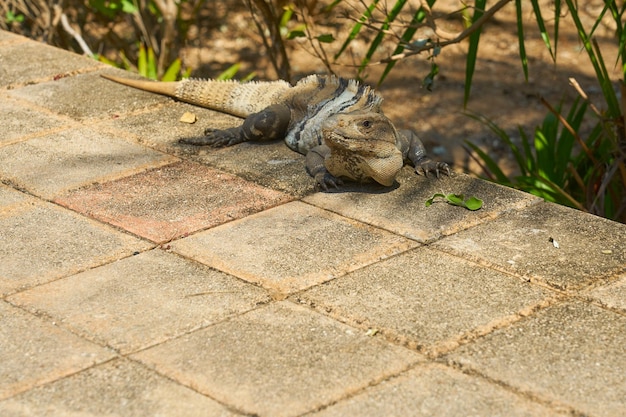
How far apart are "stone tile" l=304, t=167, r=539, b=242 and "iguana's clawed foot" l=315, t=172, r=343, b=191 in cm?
3

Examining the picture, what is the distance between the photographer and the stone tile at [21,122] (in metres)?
4.88

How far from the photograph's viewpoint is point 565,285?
11.2 ft

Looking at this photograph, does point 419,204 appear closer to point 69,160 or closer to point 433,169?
point 433,169

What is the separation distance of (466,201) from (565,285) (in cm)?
74

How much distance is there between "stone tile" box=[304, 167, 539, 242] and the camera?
12.6 ft

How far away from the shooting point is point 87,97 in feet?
17.6

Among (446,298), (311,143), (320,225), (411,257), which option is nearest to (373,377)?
(446,298)

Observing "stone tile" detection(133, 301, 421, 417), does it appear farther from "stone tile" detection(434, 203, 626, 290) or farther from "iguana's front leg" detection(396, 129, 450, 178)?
"iguana's front leg" detection(396, 129, 450, 178)

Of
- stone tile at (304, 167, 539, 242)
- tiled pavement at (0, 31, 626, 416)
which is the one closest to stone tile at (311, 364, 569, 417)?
tiled pavement at (0, 31, 626, 416)

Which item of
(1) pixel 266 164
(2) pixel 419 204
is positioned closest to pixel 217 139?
(1) pixel 266 164

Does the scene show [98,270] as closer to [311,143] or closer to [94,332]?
[94,332]

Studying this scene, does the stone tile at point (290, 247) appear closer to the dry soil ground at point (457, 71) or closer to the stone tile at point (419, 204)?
the stone tile at point (419, 204)

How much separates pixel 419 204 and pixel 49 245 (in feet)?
4.56

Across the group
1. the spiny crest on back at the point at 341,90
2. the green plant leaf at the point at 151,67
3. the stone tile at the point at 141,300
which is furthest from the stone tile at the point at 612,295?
the green plant leaf at the point at 151,67
